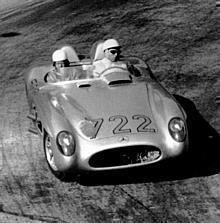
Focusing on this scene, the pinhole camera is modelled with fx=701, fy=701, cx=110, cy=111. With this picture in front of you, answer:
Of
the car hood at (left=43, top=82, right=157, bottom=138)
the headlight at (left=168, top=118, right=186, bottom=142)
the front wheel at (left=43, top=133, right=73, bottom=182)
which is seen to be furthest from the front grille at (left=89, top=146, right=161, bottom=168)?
the front wheel at (left=43, top=133, right=73, bottom=182)

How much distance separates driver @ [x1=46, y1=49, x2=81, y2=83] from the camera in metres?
11.6

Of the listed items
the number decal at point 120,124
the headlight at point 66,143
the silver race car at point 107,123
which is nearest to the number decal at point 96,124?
the silver race car at point 107,123

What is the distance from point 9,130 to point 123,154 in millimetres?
3029

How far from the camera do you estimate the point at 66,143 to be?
32.0 feet

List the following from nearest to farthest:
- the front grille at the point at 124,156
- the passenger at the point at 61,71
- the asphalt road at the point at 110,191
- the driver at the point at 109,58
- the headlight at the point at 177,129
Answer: the asphalt road at the point at 110,191 → the front grille at the point at 124,156 → the headlight at the point at 177,129 → the passenger at the point at 61,71 → the driver at the point at 109,58

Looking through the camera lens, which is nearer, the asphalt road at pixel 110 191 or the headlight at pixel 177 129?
the asphalt road at pixel 110 191

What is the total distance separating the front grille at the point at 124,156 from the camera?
9.60 meters

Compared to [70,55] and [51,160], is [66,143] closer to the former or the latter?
[51,160]

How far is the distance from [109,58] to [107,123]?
217 centimetres

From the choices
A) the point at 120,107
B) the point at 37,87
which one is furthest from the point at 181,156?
the point at 37,87

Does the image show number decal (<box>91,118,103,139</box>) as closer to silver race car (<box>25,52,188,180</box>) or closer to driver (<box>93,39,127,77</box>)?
silver race car (<box>25,52,188,180</box>)

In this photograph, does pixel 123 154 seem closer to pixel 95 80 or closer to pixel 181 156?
pixel 181 156

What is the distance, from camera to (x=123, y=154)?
381 inches

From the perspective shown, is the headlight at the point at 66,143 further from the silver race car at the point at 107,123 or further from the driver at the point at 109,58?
the driver at the point at 109,58
